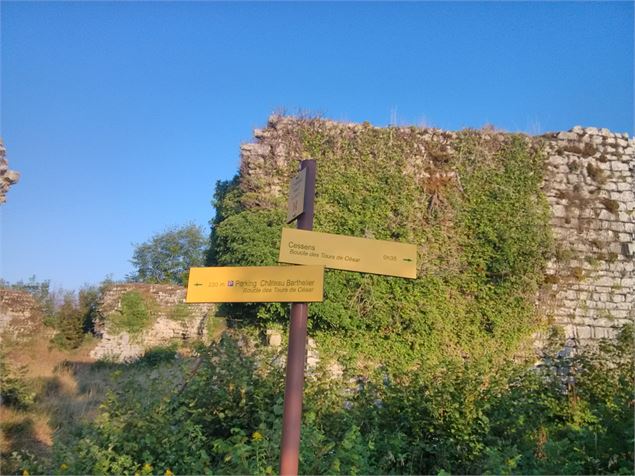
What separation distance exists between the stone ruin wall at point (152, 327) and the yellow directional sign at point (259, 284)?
10.2 metres

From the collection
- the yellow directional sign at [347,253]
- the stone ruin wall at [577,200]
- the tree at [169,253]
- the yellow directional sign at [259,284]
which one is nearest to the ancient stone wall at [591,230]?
the stone ruin wall at [577,200]

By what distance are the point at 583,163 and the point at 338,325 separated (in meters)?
5.18

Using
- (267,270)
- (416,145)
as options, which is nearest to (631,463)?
(267,270)

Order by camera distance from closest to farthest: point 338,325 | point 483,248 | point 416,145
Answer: point 338,325 → point 483,248 → point 416,145

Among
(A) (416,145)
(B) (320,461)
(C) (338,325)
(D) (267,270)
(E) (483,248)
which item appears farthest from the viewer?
(A) (416,145)

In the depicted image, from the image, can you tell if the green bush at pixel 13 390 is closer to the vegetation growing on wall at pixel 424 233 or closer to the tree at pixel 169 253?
the vegetation growing on wall at pixel 424 233

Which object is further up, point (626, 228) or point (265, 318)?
point (626, 228)

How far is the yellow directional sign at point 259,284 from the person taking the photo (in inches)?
104

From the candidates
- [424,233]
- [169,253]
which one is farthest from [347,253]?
[169,253]

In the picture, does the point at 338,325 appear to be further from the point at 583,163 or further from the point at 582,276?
the point at 583,163

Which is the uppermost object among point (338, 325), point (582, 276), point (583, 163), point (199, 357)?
point (583, 163)

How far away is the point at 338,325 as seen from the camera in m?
7.50

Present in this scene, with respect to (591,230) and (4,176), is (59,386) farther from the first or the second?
(591,230)

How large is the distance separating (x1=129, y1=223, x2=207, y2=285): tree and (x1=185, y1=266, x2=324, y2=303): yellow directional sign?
125ft
